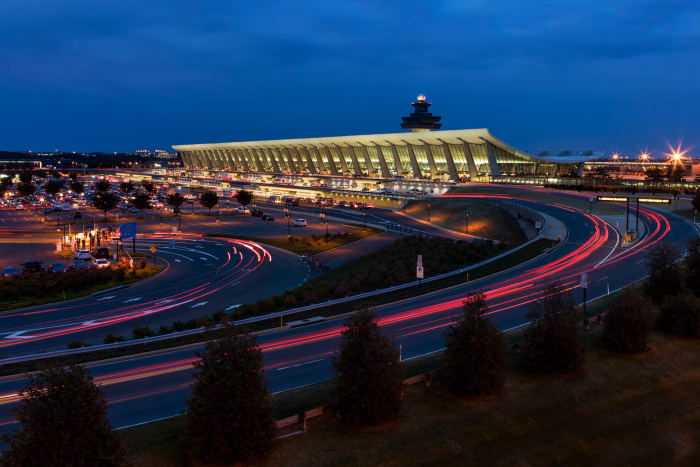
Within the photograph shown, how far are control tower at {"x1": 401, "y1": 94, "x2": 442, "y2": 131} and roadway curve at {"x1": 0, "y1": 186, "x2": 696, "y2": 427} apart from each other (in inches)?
4440

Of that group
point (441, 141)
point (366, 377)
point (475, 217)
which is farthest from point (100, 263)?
point (441, 141)

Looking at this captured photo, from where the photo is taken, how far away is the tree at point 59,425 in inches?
281

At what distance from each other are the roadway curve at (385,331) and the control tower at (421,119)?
112784 millimetres

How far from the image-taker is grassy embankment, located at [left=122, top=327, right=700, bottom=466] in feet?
29.5

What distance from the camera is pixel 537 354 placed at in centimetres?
1255

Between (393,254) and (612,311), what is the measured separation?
2810 centimetres

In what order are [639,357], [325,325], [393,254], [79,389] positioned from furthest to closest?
[393,254]
[325,325]
[639,357]
[79,389]

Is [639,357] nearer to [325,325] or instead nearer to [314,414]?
[314,414]

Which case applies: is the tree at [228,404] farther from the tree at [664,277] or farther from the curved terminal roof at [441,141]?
the curved terminal roof at [441,141]

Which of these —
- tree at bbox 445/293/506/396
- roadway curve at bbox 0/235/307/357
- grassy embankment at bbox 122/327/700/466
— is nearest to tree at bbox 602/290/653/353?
grassy embankment at bbox 122/327/700/466

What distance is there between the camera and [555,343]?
12445 millimetres

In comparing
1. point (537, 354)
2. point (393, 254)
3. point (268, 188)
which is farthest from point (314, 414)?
point (268, 188)

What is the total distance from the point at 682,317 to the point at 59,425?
15858 millimetres

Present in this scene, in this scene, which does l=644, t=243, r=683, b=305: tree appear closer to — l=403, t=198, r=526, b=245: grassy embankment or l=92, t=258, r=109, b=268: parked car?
l=403, t=198, r=526, b=245: grassy embankment
